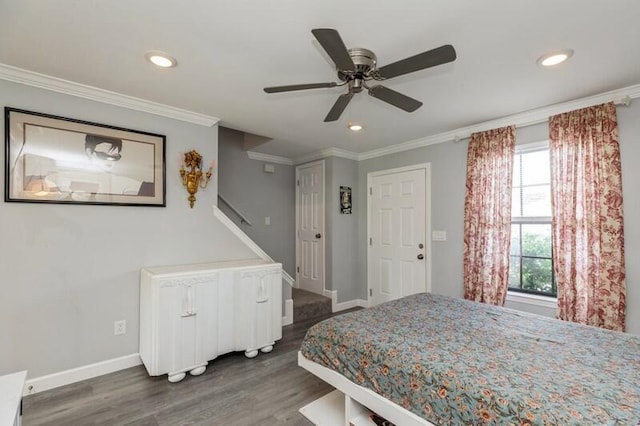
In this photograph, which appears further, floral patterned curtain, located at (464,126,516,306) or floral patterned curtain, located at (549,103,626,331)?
floral patterned curtain, located at (464,126,516,306)

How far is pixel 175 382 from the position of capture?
2434mm

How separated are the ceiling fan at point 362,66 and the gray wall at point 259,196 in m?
2.70

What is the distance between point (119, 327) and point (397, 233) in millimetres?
3254

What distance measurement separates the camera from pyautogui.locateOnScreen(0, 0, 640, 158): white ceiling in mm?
1557

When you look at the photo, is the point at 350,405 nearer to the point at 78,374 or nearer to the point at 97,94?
the point at 78,374

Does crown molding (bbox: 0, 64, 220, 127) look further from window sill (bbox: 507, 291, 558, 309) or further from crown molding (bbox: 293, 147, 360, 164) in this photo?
window sill (bbox: 507, 291, 558, 309)

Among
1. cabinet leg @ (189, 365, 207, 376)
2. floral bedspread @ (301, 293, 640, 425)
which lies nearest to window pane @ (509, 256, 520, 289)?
floral bedspread @ (301, 293, 640, 425)

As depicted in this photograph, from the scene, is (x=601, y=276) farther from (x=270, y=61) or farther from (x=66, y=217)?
(x=66, y=217)

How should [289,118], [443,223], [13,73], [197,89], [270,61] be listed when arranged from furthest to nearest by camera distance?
[443,223] < [289,118] < [197,89] < [13,73] < [270,61]

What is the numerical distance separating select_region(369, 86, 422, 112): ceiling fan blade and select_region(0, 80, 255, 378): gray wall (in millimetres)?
2032

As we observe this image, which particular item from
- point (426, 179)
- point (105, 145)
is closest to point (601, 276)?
point (426, 179)

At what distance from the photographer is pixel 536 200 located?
3.06m

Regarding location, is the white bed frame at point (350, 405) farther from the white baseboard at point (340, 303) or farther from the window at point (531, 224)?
the window at point (531, 224)

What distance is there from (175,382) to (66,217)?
157cm
